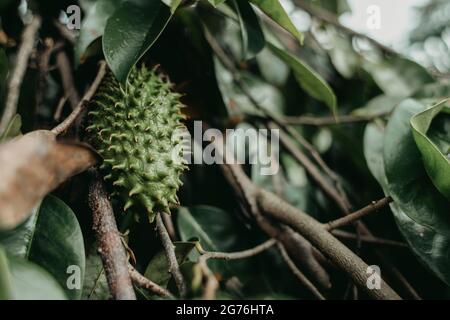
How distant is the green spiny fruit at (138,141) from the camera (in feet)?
2.22

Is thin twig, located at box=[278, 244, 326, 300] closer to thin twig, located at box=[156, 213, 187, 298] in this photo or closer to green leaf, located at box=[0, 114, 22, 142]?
thin twig, located at box=[156, 213, 187, 298]

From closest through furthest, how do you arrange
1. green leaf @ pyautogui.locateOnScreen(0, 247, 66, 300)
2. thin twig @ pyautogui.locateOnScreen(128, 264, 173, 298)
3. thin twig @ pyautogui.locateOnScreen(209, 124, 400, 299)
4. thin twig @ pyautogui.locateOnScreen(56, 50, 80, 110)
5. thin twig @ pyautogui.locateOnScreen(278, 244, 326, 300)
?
green leaf @ pyautogui.locateOnScreen(0, 247, 66, 300) → thin twig @ pyautogui.locateOnScreen(128, 264, 173, 298) → thin twig @ pyautogui.locateOnScreen(209, 124, 400, 299) → thin twig @ pyautogui.locateOnScreen(278, 244, 326, 300) → thin twig @ pyautogui.locateOnScreen(56, 50, 80, 110)

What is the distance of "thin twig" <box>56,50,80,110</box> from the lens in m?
0.91

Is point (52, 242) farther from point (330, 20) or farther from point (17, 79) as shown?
point (330, 20)

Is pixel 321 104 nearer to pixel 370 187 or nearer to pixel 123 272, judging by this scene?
pixel 370 187

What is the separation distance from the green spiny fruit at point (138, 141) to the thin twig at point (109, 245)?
25 mm

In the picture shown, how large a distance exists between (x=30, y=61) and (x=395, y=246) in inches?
35.0

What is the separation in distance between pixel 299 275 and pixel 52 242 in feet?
1.46

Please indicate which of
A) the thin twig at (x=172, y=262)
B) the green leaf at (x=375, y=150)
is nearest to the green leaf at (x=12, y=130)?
the thin twig at (x=172, y=262)

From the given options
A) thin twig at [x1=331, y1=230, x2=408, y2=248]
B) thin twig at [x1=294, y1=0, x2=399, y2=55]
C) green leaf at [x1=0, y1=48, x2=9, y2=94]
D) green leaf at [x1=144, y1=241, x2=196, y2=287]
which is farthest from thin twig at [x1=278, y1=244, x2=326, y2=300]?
thin twig at [x1=294, y1=0, x2=399, y2=55]

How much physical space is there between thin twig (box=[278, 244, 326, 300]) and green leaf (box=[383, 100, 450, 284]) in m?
0.19

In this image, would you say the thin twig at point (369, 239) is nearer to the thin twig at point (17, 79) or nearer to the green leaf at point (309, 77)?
the green leaf at point (309, 77)

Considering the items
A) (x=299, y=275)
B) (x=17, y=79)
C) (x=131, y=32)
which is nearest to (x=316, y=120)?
(x=299, y=275)

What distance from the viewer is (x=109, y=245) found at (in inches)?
23.2
